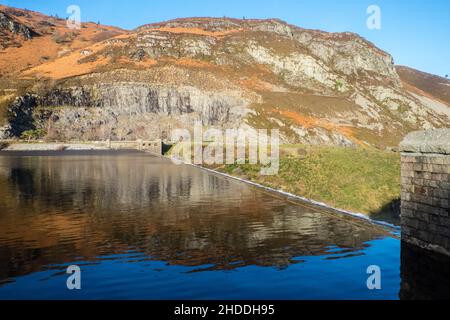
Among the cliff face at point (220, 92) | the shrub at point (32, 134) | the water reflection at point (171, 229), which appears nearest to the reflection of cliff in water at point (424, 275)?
the water reflection at point (171, 229)

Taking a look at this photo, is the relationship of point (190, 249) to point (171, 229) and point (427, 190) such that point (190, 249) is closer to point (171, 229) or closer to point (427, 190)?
point (171, 229)

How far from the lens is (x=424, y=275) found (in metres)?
9.66

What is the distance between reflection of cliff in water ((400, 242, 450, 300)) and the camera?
8.54 m

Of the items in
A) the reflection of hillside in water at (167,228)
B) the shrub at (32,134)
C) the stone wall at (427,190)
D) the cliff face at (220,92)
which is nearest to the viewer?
the stone wall at (427,190)

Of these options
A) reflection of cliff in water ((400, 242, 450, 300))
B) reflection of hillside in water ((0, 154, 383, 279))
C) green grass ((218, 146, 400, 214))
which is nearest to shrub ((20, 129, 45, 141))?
green grass ((218, 146, 400, 214))

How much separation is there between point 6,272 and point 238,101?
89.9 m

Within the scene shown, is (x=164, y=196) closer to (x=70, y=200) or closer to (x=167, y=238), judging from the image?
(x=70, y=200)

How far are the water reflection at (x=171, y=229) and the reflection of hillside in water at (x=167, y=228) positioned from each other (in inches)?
1.1

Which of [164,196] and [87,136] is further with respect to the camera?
[87,136]

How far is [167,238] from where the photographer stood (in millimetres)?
12898

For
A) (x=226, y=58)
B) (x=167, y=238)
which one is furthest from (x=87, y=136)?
(x=167, y=238)

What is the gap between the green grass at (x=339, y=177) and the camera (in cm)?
2302

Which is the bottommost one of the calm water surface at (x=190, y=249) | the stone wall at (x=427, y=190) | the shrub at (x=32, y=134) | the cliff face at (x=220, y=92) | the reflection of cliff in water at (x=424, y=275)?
the reflection of cliff in water at (x=424, y=275)

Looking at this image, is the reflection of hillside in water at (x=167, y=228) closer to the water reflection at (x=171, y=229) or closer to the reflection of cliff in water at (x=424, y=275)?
the water reflection at (x=171, y=229)
